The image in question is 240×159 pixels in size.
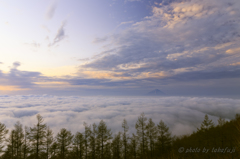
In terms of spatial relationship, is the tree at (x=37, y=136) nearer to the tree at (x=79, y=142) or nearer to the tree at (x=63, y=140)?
the tree at (x=63, y=140)

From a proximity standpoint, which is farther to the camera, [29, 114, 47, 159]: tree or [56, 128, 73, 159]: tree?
[56, 128, 73, 159]: tree

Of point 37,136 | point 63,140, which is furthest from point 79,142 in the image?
point 37,136

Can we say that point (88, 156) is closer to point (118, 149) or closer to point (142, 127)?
point (118, 149)

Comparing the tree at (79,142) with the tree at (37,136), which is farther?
the tree at (79,142)

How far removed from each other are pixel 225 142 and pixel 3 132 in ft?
209

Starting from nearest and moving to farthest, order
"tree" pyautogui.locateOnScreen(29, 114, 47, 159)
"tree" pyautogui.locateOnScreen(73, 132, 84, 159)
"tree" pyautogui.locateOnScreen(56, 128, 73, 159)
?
"tree" pyautogui.locateOnScreen(29, 114, 47, 159), "tree" pyautogui.locateOnScreen(56, 128, 73, 159), "tree" pyautogui.locateOnScreen(73, 132, 84, 159)

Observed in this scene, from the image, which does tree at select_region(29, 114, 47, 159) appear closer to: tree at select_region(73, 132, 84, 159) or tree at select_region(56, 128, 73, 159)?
tree at select_region(56, 128, 73, 159)

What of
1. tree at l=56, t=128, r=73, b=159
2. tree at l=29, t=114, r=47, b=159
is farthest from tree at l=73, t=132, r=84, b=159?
tree at l=29, t=114, r=47, b=159

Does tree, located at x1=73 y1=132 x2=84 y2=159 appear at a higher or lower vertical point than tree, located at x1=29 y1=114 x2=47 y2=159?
lower

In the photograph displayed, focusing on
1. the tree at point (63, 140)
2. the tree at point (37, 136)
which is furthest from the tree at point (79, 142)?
the tree at point (37, 136)

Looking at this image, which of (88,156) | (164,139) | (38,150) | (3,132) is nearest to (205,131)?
(164,139)

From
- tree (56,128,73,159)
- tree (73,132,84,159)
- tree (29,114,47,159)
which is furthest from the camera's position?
tree (73,132,84,159)

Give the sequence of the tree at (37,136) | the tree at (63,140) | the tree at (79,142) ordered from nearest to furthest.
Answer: the tree at (37,136), the tree at (63,140), the tree at (79,142)

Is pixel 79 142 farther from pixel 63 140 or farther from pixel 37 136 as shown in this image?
pixel 37 136
